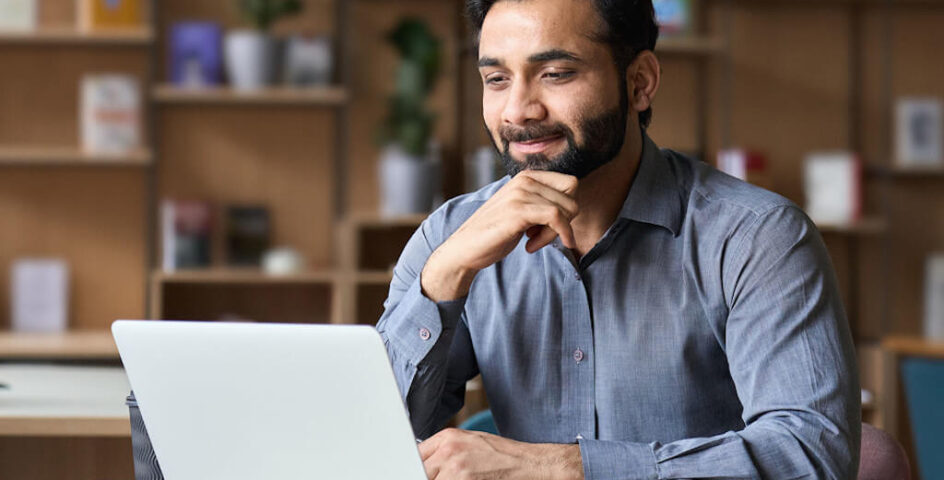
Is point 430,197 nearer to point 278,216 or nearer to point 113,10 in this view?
point 278,216

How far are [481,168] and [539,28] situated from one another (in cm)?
259

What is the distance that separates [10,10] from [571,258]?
3165 mm

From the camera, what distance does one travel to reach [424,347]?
4.50 feet

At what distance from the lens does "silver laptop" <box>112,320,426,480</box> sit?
1005mm

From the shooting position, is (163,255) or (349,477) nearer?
(349,477)

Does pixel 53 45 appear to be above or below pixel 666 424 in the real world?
above

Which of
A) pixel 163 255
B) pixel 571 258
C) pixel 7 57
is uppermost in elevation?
pixel 7 57

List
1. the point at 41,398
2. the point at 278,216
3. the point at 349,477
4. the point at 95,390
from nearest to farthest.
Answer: the point at 349,477
the point at 41,398
the point at 95,390
the point at 278,216

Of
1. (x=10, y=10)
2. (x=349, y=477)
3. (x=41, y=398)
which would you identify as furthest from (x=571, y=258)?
(x=10, y=10)

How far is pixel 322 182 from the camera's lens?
4.25 meters

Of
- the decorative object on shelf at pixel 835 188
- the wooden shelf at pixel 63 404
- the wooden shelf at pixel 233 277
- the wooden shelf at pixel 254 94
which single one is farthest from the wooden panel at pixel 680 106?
the wooden shelf at pixel 63 404

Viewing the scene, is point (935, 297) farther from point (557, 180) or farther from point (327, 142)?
point (557, 180)

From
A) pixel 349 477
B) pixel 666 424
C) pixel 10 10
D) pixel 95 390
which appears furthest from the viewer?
pixel 10 10

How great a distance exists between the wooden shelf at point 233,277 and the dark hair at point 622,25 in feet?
7.89
